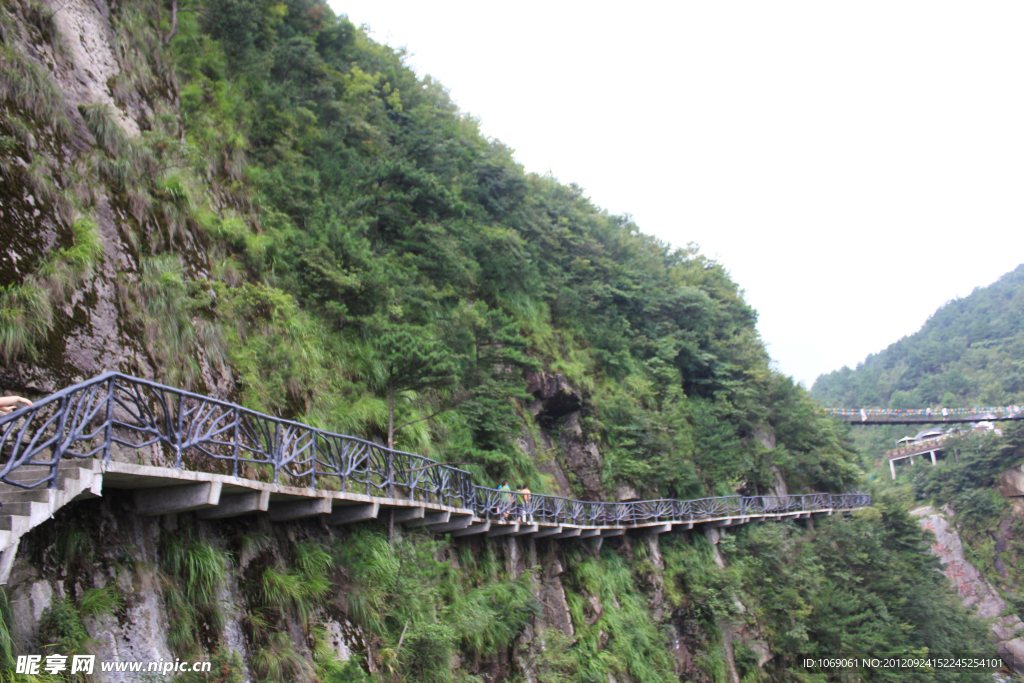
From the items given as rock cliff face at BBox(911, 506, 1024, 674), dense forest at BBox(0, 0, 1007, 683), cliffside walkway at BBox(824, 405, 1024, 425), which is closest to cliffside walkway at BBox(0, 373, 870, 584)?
dense forest at BBox(0, 0, 1007, 683)

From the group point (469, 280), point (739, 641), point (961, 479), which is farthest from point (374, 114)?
point (961, 479)

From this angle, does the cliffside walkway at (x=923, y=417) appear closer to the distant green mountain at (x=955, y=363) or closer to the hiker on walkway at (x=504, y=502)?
the distant green mountain at (x=955, y=363)

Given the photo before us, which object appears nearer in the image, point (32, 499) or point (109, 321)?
point (32, 499)

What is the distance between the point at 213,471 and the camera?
7.48 meters

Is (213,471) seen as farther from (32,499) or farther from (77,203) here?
(77,203)

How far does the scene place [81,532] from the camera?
5.32 meters

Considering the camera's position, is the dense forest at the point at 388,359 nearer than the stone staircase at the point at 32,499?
No

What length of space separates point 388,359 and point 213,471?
368cm

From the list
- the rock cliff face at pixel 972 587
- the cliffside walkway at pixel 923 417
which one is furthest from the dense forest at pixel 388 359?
the cliffside walkway at pixel 923 417

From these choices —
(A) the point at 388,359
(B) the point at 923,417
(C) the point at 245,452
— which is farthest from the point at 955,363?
(C) the point at 245,452

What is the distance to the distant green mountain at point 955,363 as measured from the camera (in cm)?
6694

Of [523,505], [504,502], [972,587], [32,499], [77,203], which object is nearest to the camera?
[32,499]

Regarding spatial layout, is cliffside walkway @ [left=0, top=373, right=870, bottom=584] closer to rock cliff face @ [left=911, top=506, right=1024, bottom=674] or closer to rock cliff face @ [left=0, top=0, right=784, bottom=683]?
rock cliff face @ [left=0, top=0, right=784, bottom=683]

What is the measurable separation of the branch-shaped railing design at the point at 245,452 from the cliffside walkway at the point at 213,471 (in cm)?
2
